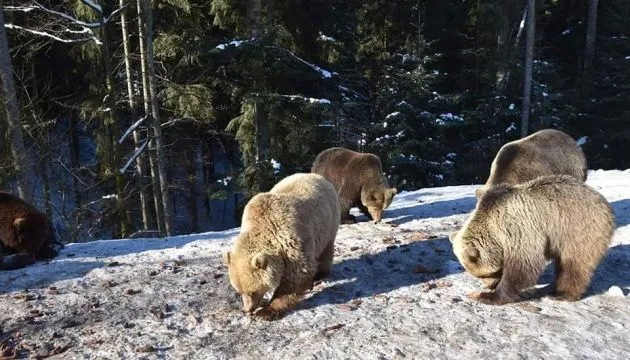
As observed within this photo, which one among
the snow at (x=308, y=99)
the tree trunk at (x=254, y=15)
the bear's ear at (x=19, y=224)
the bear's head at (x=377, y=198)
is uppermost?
the tree trunk at (x=254, y=15)

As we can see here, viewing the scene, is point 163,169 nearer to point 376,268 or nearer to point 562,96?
point 376,268

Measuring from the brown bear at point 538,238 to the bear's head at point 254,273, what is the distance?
202cm

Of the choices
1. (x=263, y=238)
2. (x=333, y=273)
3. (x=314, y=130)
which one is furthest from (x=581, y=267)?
(x=314, y=130)

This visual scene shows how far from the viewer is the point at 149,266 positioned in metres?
6.93

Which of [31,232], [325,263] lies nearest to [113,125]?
[31,232]

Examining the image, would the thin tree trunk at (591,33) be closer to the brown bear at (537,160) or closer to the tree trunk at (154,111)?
the brown bear at (537,160)

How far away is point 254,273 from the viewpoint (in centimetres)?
504

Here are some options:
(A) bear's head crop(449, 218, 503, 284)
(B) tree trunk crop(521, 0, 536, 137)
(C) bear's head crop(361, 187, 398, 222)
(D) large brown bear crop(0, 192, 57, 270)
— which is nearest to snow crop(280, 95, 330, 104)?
(C) bear's head crop(361, 187, 398, 222)

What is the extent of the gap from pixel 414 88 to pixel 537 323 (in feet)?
51.7

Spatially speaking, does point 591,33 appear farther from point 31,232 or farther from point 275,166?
point 31,232

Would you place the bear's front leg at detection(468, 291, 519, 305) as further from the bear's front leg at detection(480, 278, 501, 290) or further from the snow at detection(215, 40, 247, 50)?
A: the snow at detection(215, 40, 247, 50)

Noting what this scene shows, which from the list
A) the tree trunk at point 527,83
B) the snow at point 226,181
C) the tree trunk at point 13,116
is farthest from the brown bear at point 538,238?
the tree trunk at point 527,83

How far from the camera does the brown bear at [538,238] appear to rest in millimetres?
5305

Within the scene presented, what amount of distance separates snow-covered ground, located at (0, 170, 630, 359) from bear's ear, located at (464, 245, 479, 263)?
56cm
